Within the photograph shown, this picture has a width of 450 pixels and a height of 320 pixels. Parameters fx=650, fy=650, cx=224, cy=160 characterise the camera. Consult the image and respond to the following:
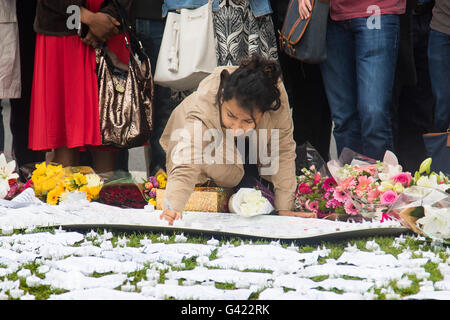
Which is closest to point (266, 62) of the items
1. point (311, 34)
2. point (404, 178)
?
point (311, 34)

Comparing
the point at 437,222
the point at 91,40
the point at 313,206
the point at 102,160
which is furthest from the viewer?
the point at 102,160

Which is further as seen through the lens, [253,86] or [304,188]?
[304,188]

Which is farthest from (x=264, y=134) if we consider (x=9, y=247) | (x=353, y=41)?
(x=9, y=247)

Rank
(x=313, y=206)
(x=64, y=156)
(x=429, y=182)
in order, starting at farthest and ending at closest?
1. (x=64, y=156)
2. (x=313, y=206)
3. (x=429, y=182)

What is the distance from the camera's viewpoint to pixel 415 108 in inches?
161

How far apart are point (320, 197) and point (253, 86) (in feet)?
2.54

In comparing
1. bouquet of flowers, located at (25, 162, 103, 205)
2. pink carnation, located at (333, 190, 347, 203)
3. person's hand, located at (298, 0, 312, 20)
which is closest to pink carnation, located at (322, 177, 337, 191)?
pink carnation, located at (333, 190, 347, 203)

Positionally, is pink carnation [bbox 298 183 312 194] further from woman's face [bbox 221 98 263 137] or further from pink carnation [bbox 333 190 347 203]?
woman's face [bbox 221 98 263 137]

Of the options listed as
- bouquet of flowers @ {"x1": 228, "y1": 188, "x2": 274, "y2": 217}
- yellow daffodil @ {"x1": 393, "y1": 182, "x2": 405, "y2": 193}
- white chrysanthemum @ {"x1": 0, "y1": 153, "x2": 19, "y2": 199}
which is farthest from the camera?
white chrysanthemum @ {"x1": 0, "y1": 153, "x2": 19, "y2": 199}

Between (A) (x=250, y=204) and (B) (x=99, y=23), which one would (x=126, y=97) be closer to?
(B) (x=99, y=23)

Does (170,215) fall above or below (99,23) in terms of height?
below

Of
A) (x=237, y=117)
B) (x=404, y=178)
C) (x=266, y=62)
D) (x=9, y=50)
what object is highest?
(x=9, y=50)

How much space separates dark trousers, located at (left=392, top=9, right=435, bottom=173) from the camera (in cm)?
386

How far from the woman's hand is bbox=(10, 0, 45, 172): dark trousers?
1.70 ft
